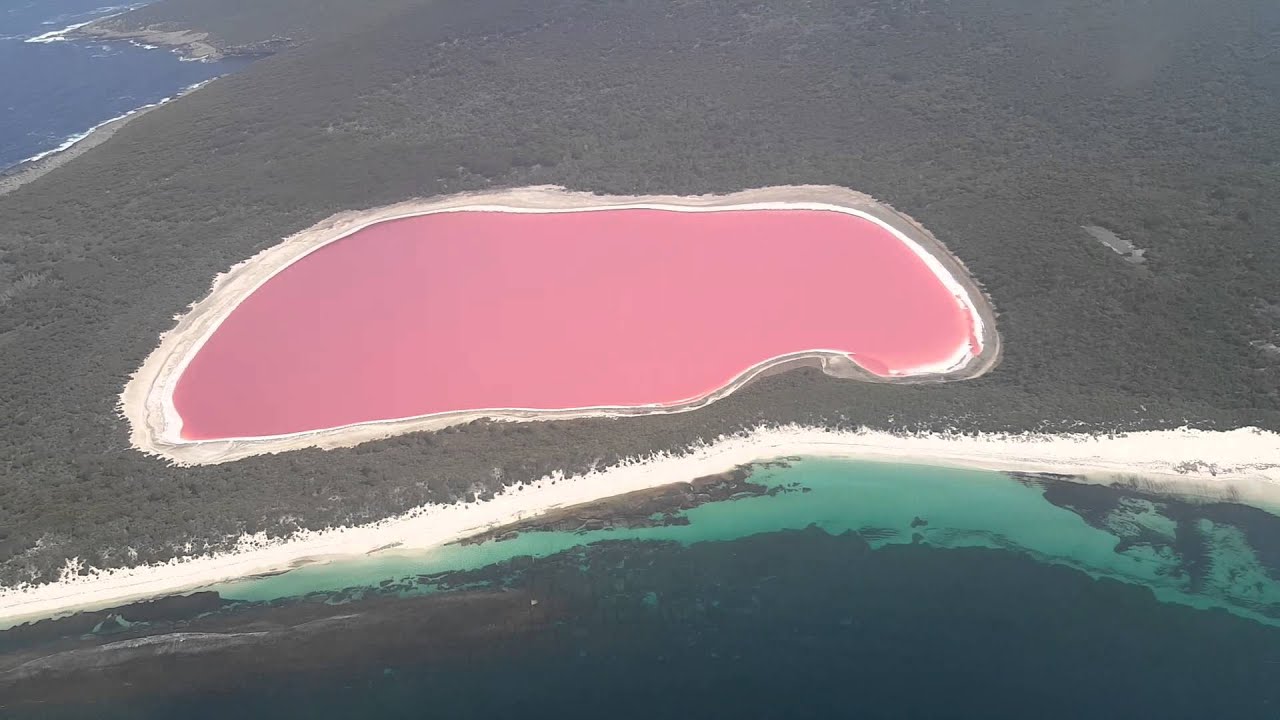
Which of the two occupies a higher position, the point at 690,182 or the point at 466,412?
the point at 690,182

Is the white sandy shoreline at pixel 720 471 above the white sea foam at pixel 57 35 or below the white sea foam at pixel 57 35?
below

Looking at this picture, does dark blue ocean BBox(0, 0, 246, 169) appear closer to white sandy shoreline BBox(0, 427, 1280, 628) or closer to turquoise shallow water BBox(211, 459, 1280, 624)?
white sandy shoreline BBox(0, 427, 1280, 628)

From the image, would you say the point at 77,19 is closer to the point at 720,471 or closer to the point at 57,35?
the point at 57,35

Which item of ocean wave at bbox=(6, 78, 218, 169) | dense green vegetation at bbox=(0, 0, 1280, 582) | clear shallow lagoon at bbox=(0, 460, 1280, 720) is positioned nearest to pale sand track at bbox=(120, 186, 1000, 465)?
dense green vegetation at bbox=(0, 0, 1280, 582)

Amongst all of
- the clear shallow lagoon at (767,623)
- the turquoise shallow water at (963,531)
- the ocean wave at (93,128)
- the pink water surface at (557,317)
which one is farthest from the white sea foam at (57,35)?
the turquoise shallow water at (963,531)

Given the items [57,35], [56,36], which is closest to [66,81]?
[56,36]

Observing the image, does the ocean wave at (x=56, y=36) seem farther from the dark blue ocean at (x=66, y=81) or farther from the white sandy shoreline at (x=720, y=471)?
the white sandy shoreline at (x=720, y=471)
